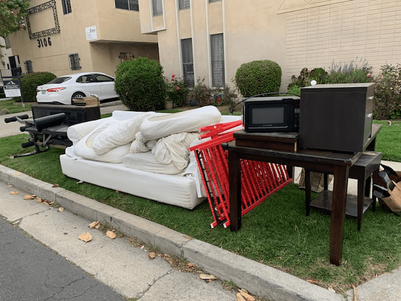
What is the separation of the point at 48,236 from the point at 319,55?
8.75m

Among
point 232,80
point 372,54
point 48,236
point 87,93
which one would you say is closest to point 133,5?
point 87,93

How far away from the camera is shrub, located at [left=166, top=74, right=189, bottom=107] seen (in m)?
12.8

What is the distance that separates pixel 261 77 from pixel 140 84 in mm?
4315

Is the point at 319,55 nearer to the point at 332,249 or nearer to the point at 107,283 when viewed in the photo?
the point at 332,249

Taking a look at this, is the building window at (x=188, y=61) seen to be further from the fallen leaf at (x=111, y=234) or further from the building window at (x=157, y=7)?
the fallen leaf at (x=111, y=234)

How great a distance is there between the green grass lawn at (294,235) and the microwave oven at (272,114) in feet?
3.45

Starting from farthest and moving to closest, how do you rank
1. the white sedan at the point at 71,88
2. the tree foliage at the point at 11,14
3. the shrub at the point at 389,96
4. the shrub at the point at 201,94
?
the tree foliage at the point at 11,14, the white sedan at the point at 71,88, the shrub at the point at 201,94, the shrub at the point at 389,96

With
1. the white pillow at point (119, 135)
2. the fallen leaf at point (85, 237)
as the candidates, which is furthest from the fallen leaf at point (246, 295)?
the white pillow at point (119, 135)

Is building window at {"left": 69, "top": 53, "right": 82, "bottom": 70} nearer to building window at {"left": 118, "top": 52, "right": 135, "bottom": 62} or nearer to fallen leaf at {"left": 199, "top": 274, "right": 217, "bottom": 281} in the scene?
building window at {"left": 118, "top": 52, "right": 135, "bottom": 62}

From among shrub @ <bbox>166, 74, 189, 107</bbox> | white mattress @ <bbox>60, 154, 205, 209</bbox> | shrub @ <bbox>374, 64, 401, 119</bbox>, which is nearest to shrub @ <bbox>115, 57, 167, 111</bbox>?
shrub @ <bbox>166, 74, 189, 107</bbox>

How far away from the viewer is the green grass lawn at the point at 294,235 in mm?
2529

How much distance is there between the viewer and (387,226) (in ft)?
10.2

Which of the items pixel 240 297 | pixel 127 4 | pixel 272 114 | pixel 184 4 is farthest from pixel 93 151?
pixel 127 4

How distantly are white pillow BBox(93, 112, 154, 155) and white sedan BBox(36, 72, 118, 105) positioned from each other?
30.6 feet
